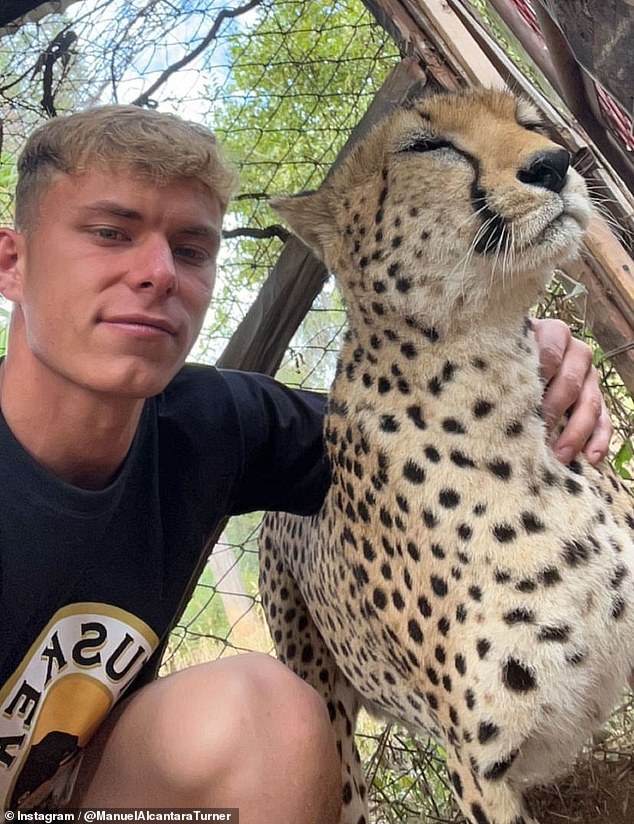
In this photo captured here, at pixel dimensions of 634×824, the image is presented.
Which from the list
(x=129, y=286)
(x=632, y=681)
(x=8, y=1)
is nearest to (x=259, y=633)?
(x=632, y=681)

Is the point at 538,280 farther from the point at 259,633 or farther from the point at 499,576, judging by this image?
the point at 259,633

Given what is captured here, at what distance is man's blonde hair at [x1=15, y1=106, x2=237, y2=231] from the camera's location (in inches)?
41.1

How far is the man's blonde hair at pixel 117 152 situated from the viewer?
1.04 meters

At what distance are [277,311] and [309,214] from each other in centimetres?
46

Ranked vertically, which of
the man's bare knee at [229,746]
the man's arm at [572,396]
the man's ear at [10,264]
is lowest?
the man's bare knee at [229,746]

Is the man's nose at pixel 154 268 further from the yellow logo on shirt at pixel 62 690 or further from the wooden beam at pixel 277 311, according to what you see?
the wooden beam at pixel 277 311

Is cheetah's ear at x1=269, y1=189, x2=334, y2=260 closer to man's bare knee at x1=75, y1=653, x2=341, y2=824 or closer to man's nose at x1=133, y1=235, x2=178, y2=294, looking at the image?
man's nose at x1=133, y1=235, x2=178, y2=294

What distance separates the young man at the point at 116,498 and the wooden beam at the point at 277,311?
1.59ft

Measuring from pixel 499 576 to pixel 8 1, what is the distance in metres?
1.15

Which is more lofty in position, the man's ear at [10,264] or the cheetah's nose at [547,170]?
the cheetah's nose at [547,170]

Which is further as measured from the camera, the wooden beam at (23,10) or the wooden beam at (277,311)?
the wooden beam at (277,311)

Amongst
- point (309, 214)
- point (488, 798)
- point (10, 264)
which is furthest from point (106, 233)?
point (488, 798)

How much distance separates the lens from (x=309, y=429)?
1.31 meters

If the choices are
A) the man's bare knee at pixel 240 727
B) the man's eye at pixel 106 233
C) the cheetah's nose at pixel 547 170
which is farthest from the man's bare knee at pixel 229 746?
the cheetah's nose at pixel 547 170
